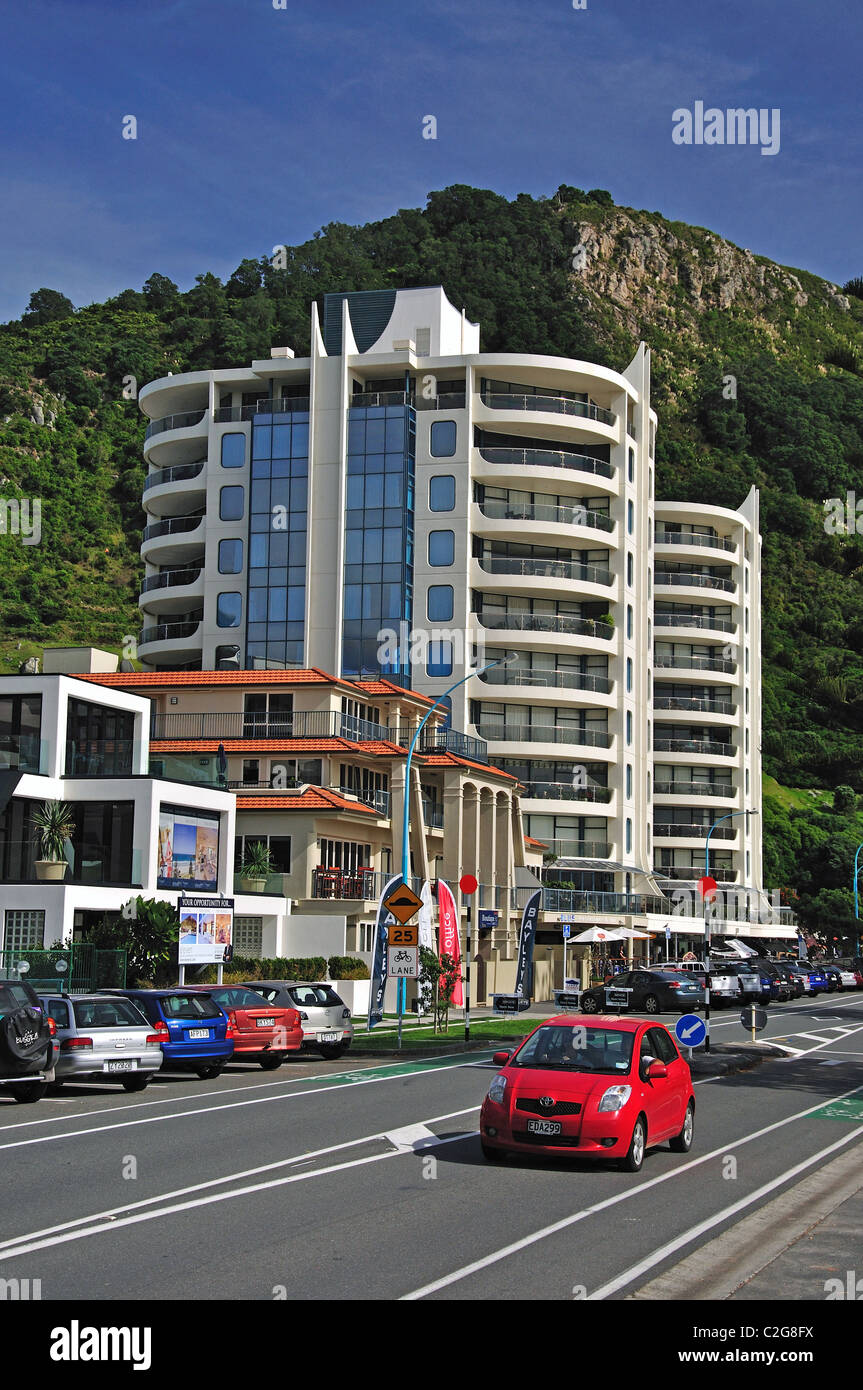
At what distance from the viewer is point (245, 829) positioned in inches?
1925

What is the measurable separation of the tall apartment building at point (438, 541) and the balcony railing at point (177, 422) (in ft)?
0.36

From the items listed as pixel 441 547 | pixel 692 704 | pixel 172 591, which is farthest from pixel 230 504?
pixel 692 704

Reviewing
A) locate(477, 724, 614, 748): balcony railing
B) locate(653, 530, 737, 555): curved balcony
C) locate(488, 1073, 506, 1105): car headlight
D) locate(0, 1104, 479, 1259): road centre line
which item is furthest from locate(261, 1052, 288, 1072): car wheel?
locate(653, 530, 737, 555): curved balcony

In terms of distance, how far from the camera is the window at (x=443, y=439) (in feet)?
261

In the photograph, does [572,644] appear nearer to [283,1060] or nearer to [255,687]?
[255,687]

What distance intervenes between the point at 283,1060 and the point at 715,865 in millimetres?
71919

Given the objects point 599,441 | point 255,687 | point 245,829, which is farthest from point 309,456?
point 245,829

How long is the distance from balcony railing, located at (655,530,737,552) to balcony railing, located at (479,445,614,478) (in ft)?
53.1

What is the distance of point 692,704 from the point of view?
315 feet

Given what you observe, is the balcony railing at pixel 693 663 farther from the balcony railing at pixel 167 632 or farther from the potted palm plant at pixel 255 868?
the potted palm plant at pixel 255 868

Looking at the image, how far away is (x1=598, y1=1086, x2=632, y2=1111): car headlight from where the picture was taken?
46.4ft

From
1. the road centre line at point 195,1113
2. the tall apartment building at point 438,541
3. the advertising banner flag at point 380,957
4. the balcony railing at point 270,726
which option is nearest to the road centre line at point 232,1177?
the road centre line at point 195,1113

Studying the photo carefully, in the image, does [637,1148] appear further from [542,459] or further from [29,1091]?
[542,459]

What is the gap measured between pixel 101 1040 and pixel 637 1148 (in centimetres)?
1006
